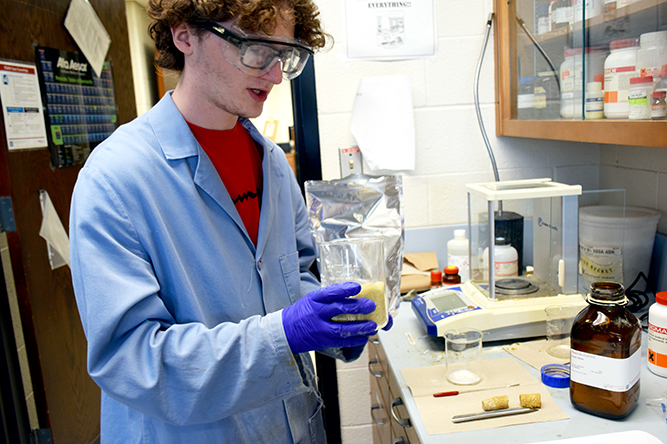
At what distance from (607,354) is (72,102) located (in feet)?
6.78

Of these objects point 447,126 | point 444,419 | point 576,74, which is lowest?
point 444,419

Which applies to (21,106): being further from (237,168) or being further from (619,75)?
(619,75)

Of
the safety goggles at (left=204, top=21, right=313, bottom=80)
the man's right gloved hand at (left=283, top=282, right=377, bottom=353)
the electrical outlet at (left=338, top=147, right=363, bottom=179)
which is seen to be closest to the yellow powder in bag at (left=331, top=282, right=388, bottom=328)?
the man's right gloved hand at (left=283, top=282, right=377, bottom=353)

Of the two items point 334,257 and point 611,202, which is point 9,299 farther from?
point 611,202

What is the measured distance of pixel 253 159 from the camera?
1.29 m

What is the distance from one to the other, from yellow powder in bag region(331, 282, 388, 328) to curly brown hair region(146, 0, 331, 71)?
21.9 inches

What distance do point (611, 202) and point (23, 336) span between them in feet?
6.66

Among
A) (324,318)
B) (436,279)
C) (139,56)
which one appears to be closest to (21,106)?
(324,318)

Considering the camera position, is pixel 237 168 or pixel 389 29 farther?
pixel 389 29

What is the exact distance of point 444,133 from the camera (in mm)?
1934

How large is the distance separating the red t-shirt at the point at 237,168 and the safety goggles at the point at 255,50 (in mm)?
205

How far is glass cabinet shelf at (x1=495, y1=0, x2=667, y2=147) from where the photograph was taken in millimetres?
1058

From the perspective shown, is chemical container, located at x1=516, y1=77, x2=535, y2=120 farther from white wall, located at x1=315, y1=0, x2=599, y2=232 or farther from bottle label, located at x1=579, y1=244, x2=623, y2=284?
bottle label, located at x1=579, y1=244, x2=623, y2=284

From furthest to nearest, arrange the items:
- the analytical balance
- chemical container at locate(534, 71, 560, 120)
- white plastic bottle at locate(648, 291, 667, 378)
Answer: chemical container at locate(534, 71, 560, 120), the analytical balance, white plastic bottle at locate(648, 291, 667, 378)
